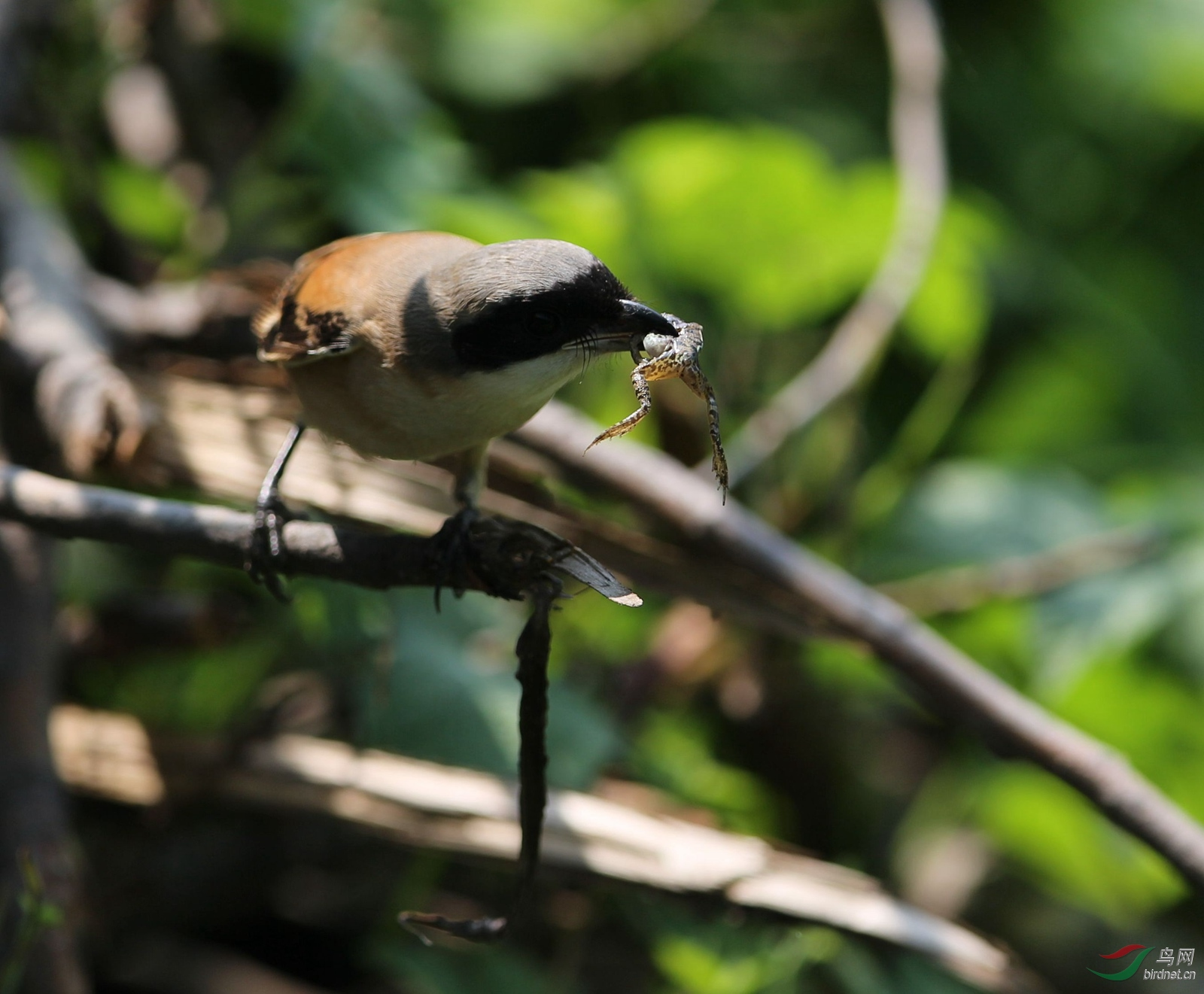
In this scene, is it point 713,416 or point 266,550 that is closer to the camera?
point 713,416

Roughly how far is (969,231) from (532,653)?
2927 millimetres

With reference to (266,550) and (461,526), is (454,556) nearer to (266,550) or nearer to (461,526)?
(461,526)

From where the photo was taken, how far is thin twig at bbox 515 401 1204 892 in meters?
2.75

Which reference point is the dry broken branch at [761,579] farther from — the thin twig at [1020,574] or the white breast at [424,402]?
the thin twig at [1020,574]

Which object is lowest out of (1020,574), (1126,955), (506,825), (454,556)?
(1126,955)

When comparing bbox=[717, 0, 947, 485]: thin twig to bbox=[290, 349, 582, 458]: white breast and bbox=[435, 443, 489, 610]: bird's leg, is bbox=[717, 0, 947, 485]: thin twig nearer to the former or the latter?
bbox=[435, 443, 489, 610]: bird's leg

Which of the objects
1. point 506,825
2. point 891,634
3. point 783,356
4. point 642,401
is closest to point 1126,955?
point 891,634

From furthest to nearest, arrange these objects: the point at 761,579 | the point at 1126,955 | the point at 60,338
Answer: the point at 1126,955 → the point at 761,579 → the point at 60,338

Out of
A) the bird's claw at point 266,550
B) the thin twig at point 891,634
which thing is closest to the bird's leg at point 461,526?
the bird's claw at point 266,550

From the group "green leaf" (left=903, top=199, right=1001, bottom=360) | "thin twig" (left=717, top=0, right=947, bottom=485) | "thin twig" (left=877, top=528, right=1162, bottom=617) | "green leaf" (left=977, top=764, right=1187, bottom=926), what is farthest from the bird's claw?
"green leaf" (left=903, top=199, right=1001, bottom=360)

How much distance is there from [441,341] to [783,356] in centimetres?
229

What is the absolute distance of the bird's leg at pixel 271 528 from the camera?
6.99 feet

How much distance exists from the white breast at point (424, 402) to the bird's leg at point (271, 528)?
24 cm

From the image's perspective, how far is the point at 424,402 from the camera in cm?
228
